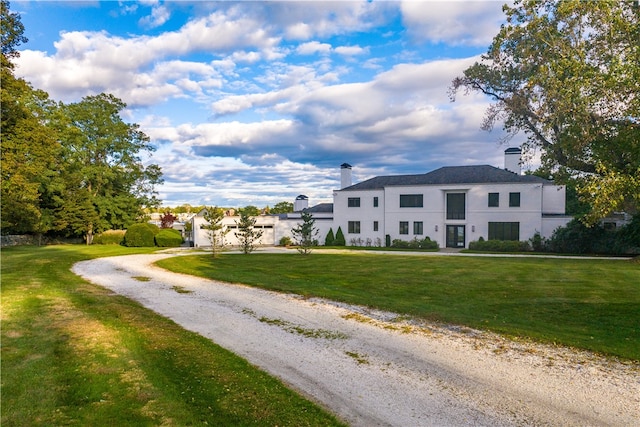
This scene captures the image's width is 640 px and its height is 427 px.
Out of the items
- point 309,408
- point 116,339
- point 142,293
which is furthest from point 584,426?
point 142,293

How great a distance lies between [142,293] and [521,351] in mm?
11147

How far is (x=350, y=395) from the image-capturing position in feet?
17.1

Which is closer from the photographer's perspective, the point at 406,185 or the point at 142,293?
the point at 142,293

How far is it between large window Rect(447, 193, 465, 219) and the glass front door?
38.7 inches

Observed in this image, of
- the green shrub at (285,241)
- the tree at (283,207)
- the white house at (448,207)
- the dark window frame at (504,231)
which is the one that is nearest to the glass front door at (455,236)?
the white house at (448,207)

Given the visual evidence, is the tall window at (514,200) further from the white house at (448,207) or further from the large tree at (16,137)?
the large tree at (16,137)

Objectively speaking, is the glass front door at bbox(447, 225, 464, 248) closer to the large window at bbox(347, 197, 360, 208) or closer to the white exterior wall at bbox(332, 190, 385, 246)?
the white exterior wall at bbox(332, 190, 385, 246)

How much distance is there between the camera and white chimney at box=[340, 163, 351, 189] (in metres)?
40.9

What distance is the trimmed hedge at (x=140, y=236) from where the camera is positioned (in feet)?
123

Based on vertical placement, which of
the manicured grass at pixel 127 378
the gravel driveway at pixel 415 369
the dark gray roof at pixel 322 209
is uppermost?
the dark gray roof at pixel 322 209

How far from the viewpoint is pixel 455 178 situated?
35094 mm

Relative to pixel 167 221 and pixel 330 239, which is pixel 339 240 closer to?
pixel 330 239

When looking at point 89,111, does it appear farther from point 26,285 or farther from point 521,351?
point 521,351

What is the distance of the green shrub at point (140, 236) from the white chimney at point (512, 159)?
35.0m
